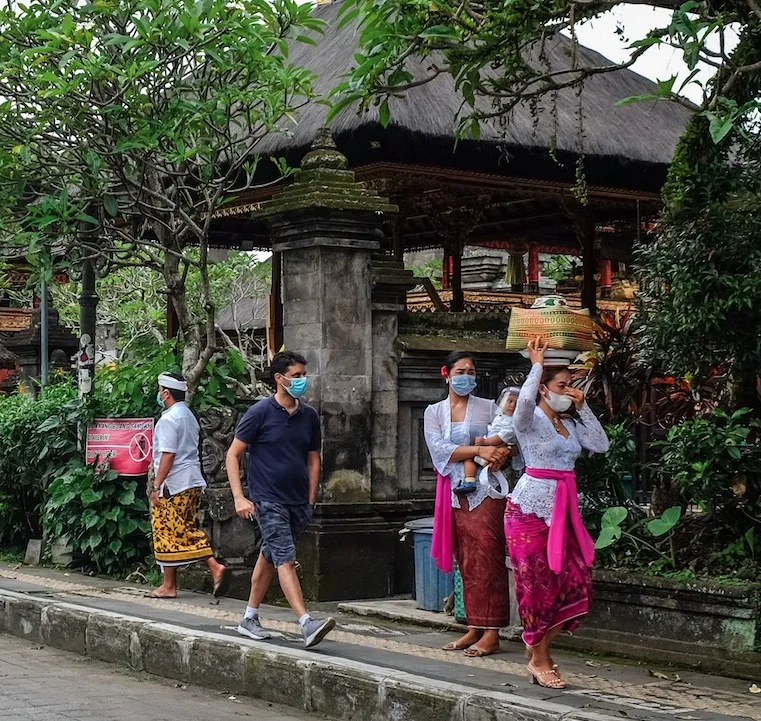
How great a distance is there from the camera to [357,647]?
857cm

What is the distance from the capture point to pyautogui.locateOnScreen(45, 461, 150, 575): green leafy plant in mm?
12633

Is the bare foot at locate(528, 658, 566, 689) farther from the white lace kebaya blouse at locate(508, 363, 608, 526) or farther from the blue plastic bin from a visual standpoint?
the blue plastic bin

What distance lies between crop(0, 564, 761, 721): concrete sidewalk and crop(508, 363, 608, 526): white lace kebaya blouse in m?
0.96

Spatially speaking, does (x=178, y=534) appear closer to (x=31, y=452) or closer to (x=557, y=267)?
(x=31, y=452)

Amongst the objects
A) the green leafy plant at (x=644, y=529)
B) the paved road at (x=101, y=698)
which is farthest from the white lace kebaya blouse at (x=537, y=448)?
the paved road at (x=101, y=698)

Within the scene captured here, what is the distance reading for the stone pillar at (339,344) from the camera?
37.4 ft

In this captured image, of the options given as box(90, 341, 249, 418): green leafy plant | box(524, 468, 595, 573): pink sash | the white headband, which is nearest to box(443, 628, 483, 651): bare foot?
box(524, 468, 595, 573): pink sash

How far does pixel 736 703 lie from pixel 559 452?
1580mm

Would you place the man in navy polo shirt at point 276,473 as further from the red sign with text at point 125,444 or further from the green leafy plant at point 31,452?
the green leafy plant at point 31,452

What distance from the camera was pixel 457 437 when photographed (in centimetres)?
876

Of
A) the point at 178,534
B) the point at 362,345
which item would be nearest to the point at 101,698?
the point at 178,534

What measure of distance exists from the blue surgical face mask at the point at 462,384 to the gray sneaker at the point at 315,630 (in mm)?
1626

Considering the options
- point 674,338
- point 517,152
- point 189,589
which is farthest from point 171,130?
point 517,152

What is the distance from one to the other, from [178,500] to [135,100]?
3.32m
